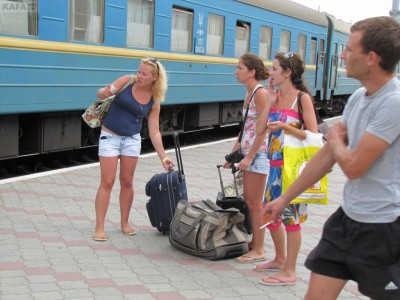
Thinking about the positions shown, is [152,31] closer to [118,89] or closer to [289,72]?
[118,89]

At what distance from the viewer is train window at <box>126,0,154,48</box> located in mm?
10531

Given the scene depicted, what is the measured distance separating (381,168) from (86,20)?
7390mm

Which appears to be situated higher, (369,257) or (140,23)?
(140,23)

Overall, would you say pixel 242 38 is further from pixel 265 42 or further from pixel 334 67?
pixel 334 67

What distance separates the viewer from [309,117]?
458 cm

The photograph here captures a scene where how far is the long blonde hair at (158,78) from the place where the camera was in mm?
5570

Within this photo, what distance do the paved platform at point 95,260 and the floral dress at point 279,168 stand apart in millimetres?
537

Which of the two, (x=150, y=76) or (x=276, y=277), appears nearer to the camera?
(x=276, y=277)

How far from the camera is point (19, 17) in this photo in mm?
8195

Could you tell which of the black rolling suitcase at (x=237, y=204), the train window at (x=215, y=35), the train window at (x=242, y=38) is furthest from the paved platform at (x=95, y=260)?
the train window at (x=242, y=38)

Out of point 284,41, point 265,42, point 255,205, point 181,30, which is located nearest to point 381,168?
point 255,205

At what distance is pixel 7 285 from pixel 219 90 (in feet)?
33.0

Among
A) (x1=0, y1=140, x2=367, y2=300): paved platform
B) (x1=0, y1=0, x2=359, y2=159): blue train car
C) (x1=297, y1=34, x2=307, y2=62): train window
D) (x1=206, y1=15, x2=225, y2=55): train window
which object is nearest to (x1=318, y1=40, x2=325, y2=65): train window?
(x1=297, y1=34, x2=307, y2=62): train window

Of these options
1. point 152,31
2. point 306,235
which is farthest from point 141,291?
point 152,31
